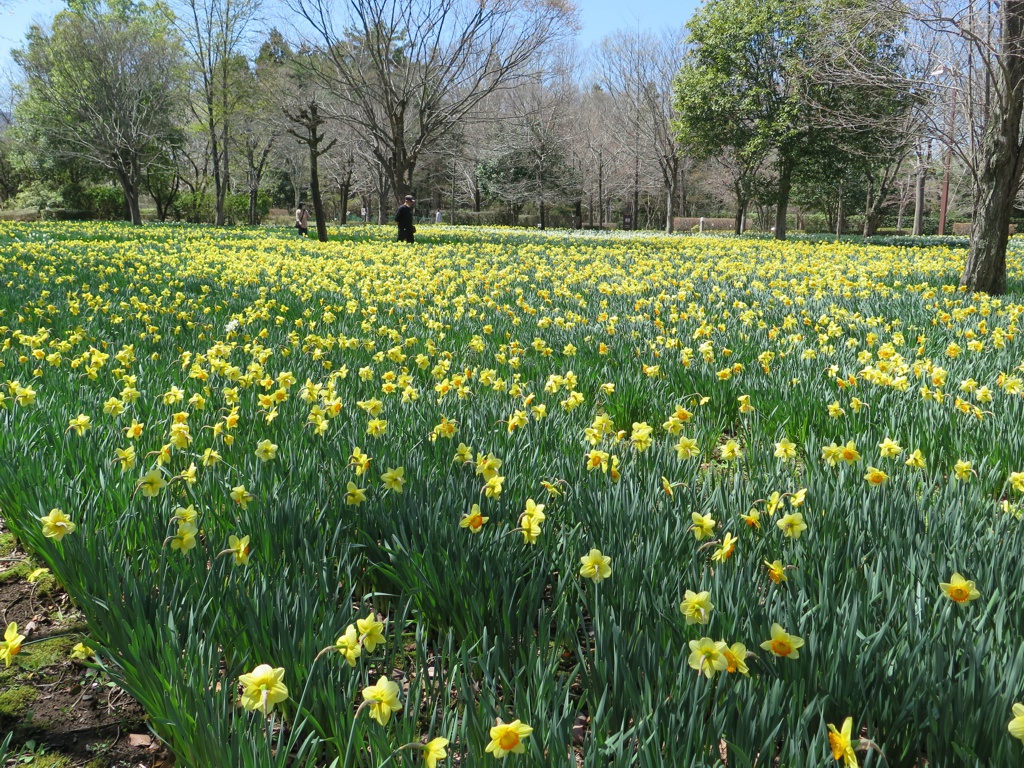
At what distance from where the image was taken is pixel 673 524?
1935 millimetres

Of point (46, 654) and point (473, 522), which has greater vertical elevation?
point (473, 522)

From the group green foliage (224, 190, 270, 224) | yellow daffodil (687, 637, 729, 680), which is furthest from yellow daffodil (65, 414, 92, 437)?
green foliage (224, 190, 270, 224)

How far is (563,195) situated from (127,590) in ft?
147

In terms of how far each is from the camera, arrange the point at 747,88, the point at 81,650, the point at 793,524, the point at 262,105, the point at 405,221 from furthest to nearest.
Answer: the point at 262,105 → the point at 747,88 → the point at 405,221 → the point at 793,524 → the point at 81,650

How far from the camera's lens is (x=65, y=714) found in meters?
1.64

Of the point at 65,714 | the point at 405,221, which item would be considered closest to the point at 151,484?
A: the point at 65,714

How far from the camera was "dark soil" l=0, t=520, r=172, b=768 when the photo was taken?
4.96 feet

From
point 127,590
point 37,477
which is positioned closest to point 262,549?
point 127,590

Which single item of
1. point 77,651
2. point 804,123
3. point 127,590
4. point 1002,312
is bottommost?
point 77,651

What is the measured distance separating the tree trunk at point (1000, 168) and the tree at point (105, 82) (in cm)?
2763

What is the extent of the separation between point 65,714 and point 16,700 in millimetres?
135

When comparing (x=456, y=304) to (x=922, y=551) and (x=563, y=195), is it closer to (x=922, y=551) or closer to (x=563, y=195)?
(x=922, y=551)

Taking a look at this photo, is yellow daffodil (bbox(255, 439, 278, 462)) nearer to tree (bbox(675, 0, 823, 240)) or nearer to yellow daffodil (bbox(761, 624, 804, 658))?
yellow daffodil (bbox(761, 624, 804, 658))

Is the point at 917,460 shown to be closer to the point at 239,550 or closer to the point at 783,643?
the point at 783,643
